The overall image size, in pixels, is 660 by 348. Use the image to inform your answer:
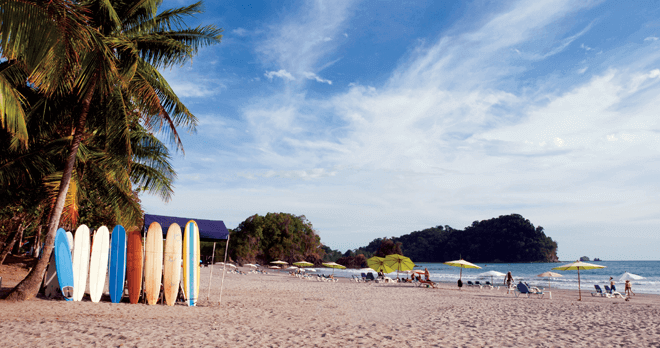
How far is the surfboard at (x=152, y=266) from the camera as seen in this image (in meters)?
9.42

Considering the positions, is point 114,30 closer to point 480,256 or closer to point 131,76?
point 131,76

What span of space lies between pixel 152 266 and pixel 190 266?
0.87 meters

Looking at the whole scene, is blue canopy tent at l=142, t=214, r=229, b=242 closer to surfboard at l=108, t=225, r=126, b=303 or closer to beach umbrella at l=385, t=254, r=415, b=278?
surfboard at l=108, t=225, r=126, b=303

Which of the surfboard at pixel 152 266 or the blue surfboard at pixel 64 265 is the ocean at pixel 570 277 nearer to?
the surfboard at pixel 152 266

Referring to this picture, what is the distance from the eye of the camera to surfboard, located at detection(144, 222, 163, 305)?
942cm

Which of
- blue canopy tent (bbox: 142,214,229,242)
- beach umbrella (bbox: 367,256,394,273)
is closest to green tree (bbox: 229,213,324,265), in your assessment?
beach umbrella (bbox: 367,256,394,273)

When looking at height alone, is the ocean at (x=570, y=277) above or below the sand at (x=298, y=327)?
below

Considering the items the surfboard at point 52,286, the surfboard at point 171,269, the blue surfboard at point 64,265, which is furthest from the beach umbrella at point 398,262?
the surfboard at point 52,286

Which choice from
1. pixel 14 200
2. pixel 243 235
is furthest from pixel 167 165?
pixel 243 235

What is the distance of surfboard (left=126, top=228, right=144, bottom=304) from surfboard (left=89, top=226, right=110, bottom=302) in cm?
52

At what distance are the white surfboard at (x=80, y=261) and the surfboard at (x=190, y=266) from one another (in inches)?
91.0

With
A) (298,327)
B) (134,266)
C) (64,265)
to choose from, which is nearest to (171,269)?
(134,266)

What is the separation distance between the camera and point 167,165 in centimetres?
1094

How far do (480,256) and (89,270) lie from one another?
115m
